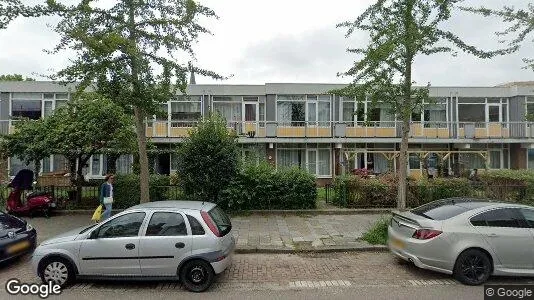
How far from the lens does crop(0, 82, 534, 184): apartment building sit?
22.0m

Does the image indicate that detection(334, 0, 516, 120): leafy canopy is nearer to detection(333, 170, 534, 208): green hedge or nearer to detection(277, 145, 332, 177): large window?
detection(333, 170, 534, 208): green hedge

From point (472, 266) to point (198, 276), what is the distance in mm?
4549

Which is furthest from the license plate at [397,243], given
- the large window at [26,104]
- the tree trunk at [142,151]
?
the large window at [26,104]

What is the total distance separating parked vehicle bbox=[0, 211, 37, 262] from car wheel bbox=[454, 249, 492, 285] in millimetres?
8102

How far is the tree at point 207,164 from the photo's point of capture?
480 inches

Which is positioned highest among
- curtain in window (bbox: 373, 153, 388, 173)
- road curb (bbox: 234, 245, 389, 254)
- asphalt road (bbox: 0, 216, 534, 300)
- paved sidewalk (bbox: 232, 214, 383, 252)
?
curtain in window (bbox: 373, 153, 388, 173)

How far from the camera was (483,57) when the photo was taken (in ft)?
29.1

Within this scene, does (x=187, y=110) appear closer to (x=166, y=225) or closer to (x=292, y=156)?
(x=292, y=156)

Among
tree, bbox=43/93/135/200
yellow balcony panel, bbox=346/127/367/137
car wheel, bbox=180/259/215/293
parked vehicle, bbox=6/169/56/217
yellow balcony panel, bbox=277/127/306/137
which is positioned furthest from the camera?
yellow balcony panel, bbox=346/127/367/137

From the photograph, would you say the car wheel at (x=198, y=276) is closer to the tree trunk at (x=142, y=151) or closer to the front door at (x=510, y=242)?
the front door at (x=510, y=242)

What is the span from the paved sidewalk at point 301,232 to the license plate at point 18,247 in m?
4.34

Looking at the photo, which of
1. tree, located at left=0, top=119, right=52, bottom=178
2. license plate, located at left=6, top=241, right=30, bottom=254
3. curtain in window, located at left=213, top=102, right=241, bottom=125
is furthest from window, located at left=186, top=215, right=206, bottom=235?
curtain in window, located at left=213, top=102, right=241, bottom=125

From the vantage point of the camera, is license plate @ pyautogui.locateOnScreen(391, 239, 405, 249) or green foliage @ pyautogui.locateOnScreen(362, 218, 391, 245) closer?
license plate @ pyautogui.locateOnScreen(391, 239, 405, 249)

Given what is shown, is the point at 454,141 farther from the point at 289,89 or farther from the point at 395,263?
the point at 395,263
